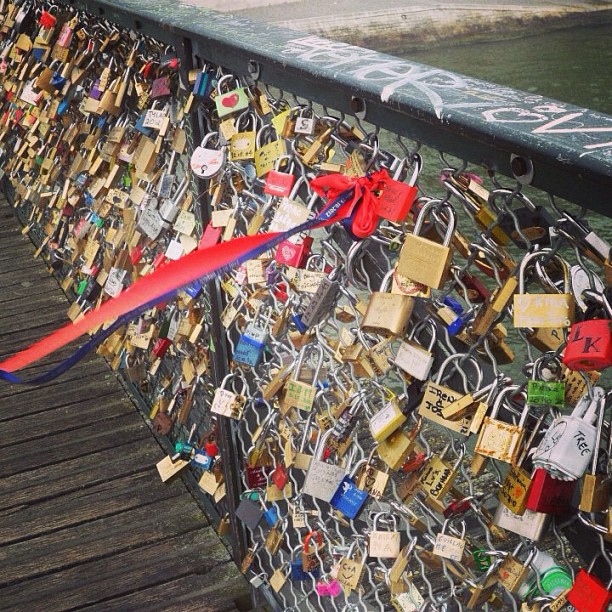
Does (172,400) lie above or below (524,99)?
below

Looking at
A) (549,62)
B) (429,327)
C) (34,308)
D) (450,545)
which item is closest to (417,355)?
(429,327)

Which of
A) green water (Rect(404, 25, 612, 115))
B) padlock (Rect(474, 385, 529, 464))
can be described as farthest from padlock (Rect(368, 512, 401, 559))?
green water (Rect(404, 25, 612, 115))

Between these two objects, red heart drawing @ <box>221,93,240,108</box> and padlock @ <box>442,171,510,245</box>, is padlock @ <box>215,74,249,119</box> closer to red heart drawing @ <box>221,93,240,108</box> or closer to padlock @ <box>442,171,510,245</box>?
red heart drawing @ <box>221,93,240,108</box>

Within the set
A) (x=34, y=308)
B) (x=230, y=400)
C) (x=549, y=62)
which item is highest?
(x=230, y=400)

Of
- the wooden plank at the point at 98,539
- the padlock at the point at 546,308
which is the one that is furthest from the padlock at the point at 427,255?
the wooden plank at the point at 98,539

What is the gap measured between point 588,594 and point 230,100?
2.82 ft

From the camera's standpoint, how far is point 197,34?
4.48 ft

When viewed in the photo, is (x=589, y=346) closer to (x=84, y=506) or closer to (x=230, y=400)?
(x=230, y=400)

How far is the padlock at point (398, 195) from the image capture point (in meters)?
0.97

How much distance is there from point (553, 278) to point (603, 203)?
173 mm

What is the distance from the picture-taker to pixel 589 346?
0.75 meters

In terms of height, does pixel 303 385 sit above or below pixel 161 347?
above

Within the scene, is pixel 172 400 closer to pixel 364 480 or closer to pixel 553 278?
pixel 364 480

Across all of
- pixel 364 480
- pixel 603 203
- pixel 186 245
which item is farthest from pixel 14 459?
pixel 603 203
